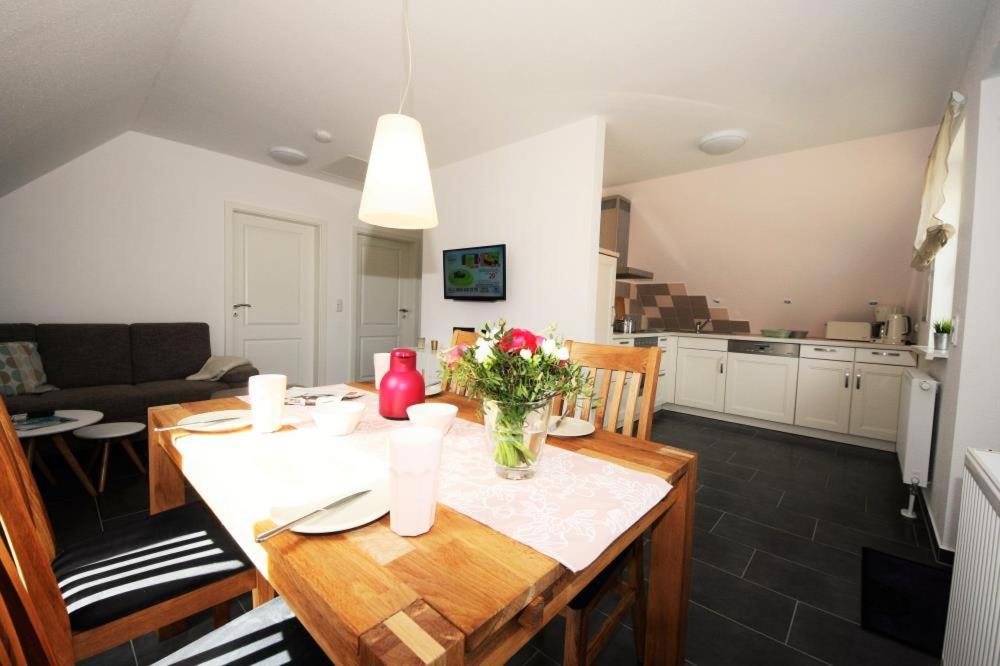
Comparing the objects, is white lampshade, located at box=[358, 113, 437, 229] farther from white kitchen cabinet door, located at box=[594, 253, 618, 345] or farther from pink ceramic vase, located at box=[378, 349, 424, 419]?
white kitchen cabinet door, located at box=[594, 253, 618, 345]

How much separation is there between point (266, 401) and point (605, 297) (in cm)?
292

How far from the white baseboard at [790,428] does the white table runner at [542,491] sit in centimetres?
374

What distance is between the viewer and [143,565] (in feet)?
3.16

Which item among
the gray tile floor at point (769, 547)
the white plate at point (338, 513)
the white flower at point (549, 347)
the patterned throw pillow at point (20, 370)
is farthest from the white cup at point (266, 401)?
the patterned throw pillow at point (20, 370)

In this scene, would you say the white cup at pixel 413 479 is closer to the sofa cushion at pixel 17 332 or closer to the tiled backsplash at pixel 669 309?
the sofa cushion at pixel 17 332

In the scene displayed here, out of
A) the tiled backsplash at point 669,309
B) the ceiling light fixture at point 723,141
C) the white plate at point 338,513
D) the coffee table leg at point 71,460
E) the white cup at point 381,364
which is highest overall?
the ceiling light fixture at point 723,141

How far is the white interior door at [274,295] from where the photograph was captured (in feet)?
13.5

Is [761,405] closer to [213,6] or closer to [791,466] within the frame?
[791,466]

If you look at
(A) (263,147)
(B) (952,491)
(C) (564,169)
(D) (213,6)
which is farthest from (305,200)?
(B) (952,491)

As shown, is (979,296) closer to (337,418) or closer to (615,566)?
(615,566)

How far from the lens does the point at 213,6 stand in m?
1.99

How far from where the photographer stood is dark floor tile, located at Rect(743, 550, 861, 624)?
5.16 ft

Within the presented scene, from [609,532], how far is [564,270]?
8.57ft

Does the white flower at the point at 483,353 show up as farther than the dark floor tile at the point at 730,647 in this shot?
No
